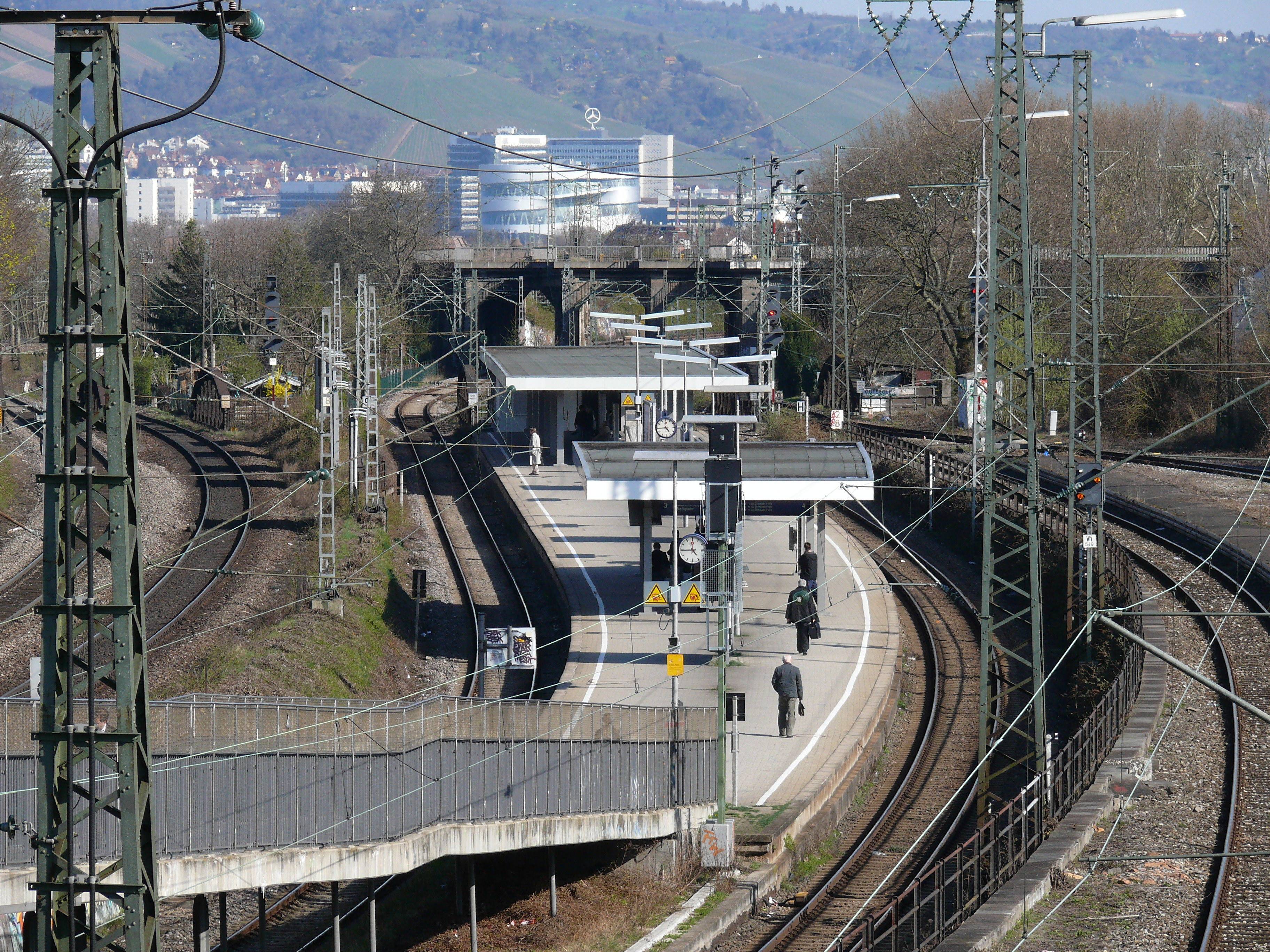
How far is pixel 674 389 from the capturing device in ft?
110

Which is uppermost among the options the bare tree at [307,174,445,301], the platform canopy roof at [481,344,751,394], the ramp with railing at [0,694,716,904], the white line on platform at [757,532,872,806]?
the bare tree at [307,174,445,301]

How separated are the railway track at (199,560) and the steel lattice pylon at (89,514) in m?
12.6

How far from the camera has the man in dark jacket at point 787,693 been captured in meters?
18.0

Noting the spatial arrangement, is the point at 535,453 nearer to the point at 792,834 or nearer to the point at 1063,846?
the point at 792,834

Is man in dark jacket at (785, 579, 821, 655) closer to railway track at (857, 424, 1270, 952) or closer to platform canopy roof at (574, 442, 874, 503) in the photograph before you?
platform canopy roof at (574, 442, 874, 503)

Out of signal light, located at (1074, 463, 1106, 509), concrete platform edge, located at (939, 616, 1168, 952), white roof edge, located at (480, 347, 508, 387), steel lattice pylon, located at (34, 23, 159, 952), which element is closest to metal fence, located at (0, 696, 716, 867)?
steel lattice pylon, located at (34, 23, 159, 952)

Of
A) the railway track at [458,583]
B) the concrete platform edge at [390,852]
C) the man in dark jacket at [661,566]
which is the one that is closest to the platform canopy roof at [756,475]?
the man in dark jacket at [661,566]

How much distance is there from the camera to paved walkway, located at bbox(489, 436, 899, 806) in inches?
714

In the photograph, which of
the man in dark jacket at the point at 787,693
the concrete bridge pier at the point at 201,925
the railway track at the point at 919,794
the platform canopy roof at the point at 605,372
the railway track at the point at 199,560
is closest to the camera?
the concrete bridge pier at the point at 201,925

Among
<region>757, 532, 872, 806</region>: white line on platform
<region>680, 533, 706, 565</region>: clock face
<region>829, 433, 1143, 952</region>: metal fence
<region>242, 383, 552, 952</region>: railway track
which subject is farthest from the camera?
<region>680, 533, 706, 565</region>: clock face

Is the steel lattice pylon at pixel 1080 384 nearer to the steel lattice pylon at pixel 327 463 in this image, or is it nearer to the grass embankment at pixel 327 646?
the grass embankment at pixel 327 646

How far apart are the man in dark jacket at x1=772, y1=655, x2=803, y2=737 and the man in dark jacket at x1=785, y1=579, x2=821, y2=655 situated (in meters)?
2.68

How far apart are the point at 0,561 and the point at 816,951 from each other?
20305 millimetres

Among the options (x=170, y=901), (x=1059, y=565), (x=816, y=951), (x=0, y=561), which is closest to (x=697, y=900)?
(x=816, y=951)
